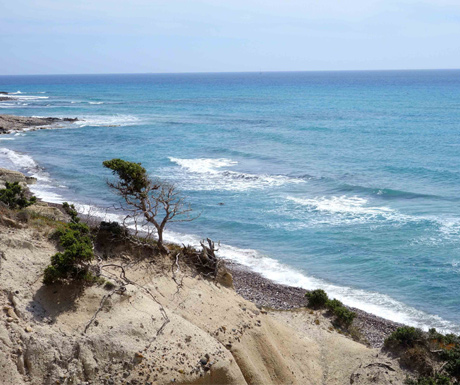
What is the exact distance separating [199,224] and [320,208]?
10156 mm

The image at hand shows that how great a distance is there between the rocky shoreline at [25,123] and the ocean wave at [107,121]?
2.94 meters

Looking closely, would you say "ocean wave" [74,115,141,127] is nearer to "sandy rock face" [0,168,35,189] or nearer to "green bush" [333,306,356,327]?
"sandy rock face" [0,168,35,189]

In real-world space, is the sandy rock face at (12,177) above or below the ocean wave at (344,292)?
above

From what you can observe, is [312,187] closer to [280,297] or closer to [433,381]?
[280,297]

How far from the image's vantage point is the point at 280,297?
82.0 feet

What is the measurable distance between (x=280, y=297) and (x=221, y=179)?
23709mm

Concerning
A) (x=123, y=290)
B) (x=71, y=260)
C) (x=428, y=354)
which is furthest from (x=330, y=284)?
(x=71, y=260)

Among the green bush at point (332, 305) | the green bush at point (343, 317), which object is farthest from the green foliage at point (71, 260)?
the green bush at point (343, 317)

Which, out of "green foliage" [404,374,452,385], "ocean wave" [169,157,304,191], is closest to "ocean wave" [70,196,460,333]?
"green foliage" [404,374,452,385]

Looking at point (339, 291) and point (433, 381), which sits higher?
point (433, 381)

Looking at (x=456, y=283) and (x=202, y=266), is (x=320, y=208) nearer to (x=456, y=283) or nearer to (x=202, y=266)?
(x=456, y=283)

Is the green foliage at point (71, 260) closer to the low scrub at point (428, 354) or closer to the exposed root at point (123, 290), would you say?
the exposed root at point (123, 290)

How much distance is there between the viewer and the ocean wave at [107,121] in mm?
83875

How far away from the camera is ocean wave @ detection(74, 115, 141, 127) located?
275 ft
